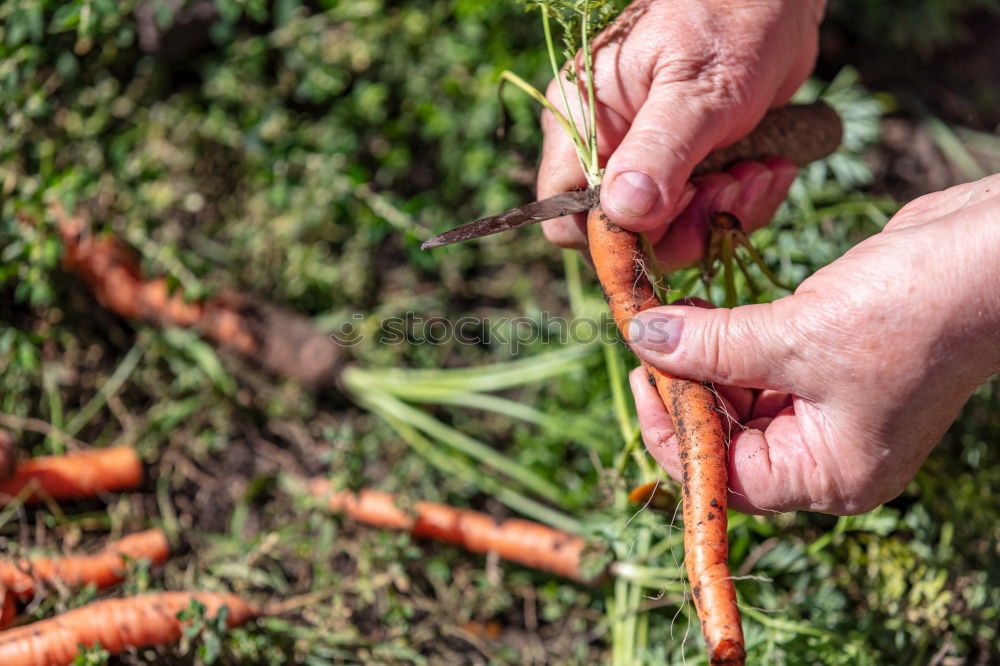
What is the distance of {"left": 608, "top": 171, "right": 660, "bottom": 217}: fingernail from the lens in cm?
154

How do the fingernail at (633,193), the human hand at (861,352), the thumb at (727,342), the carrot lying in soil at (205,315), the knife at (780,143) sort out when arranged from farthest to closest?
the carrot lying in soil at (205,315), the knife at (780,143), the fingernail at (633,193), the thumb at (727,342), the human hand at (861,352)

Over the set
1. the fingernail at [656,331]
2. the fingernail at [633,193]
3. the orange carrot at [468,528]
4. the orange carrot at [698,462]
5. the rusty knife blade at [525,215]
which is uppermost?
the fingernail at [633,193]

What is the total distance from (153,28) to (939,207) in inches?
99.5

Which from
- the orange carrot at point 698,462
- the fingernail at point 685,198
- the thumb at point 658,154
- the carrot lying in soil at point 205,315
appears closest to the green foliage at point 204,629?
the carrot lying in soil at point 205,315

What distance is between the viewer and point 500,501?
2523 millimetres

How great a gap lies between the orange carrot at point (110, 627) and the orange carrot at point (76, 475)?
1.52ft

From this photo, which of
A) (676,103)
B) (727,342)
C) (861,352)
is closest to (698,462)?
(727,342)

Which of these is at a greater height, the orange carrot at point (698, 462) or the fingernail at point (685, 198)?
the fingernail at point (685, 198)

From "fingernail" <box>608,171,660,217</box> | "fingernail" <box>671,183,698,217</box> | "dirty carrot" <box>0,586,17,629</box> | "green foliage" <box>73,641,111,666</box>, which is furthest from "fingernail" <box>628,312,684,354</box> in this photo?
"dirty carrot" <box>0,586,17,629</box>

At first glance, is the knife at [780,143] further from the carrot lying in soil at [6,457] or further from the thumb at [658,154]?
the carrot lying in soil at [6,457]

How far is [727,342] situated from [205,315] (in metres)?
1.85

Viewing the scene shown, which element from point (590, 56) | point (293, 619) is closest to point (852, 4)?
point (590, 56)

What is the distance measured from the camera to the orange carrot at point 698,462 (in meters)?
1.42

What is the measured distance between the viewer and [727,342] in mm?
1409
